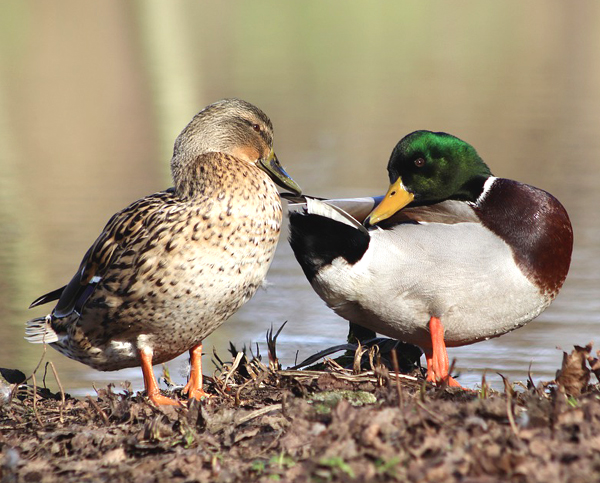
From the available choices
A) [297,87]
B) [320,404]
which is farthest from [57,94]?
[320,404]

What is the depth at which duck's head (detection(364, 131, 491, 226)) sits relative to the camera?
474 centimetres

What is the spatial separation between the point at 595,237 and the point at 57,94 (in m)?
11.6

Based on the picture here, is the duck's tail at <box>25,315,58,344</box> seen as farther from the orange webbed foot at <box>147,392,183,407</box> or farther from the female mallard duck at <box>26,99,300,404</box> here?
the orange webbed foot at <box>147,392,183,407</box>

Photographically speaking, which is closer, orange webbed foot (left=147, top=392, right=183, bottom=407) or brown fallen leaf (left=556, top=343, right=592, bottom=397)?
brown fallen leaf (left=556, top=343, right=592, bottom=397)

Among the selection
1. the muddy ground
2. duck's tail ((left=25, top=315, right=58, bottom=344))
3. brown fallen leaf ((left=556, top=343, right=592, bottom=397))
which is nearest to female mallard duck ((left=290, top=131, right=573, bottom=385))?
the muddy ground

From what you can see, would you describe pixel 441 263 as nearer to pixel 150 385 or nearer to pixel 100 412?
pixel 150 385

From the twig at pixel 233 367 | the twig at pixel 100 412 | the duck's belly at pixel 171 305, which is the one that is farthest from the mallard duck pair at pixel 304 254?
the twig at pixel 100 412

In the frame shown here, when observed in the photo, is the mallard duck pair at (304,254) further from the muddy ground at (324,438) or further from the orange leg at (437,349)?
the muddy ground at (324,438)

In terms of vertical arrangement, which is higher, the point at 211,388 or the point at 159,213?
the point at 159,213

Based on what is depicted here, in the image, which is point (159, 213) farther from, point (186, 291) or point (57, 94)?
point (57, 94)

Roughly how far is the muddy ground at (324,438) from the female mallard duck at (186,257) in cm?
33

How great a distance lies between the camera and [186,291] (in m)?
3.79

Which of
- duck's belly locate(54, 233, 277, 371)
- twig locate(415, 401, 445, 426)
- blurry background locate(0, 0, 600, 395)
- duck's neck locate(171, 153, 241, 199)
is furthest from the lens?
blurry background locate(0, 0, 600, 395)

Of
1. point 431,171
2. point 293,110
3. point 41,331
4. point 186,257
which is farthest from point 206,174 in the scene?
point 293,110
